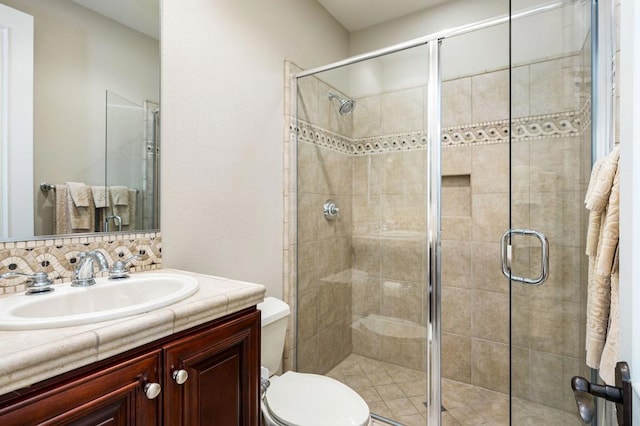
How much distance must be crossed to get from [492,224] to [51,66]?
229 centimetres

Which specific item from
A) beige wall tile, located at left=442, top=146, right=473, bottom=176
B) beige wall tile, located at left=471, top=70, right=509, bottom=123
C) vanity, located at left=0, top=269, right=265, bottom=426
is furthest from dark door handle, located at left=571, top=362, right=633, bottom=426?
beige wall tile, located at left=471, top=70, right=509, bottom=123

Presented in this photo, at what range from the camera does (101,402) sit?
Result: 659mm

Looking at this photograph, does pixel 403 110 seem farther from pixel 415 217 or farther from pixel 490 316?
pixel 490 316

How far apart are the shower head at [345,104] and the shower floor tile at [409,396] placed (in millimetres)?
1561

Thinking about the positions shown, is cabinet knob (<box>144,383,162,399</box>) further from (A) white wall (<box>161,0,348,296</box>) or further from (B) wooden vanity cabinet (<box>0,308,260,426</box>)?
(A) white wall (<box>161,0,348,296</box>)

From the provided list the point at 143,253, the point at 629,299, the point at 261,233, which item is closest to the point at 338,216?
the point at 261,233

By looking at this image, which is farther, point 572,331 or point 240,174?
point 240,174

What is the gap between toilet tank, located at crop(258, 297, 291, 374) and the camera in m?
1.44

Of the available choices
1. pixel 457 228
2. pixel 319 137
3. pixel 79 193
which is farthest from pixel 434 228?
pixel 79 193

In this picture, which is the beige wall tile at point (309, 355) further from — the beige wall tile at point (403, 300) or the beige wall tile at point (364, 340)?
the beige wall tile at point (403, 300)

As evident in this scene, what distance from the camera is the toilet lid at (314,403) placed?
1.24 metres

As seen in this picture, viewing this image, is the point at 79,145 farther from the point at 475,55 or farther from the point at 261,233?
the point at 475,55

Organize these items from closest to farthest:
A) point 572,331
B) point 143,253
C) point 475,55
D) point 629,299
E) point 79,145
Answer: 1. point 629,299
2. point 572,331
3. point 79,145
4. point 143,253
5. point 475,55

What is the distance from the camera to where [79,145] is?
1120mm
